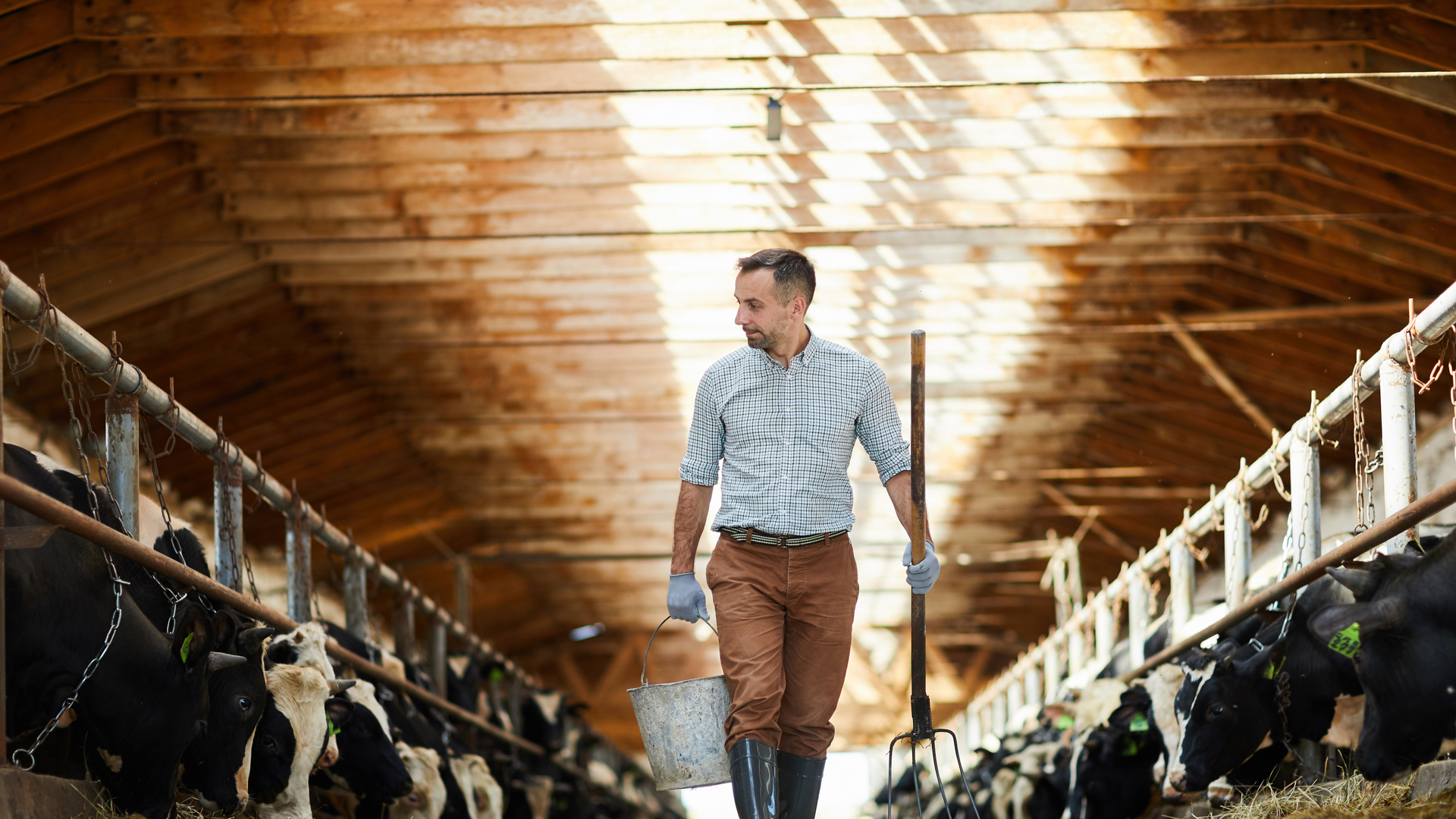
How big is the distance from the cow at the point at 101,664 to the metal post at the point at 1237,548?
16.5 feet

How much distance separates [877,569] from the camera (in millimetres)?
21828

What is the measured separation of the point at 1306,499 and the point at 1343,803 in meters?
2.26

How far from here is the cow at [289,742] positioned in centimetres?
599

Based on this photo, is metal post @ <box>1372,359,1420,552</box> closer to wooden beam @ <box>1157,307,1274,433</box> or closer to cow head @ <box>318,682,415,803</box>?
cow head @ <box>318,682,415,803</box>

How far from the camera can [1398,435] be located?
19.0ft

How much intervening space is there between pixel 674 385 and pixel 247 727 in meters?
10.3

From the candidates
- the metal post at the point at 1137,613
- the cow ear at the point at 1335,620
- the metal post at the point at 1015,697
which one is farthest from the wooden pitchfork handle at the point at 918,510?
the metal post at the point at 1015,697

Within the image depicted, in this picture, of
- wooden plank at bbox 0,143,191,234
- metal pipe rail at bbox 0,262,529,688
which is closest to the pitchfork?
metal pipe rail at bbox 0,262,529,688

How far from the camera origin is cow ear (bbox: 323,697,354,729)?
23.7ft

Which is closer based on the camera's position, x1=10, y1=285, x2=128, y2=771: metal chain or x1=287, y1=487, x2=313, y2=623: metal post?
x1=10, y1=285, x2=128, y2=771: metal chain

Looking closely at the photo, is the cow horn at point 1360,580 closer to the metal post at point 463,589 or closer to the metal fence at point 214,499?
the metal fence at point 214,499

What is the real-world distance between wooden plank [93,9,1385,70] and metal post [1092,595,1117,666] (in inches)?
213

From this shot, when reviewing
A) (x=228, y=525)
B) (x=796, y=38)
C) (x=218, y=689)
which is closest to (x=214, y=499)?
(x=228, y=525)

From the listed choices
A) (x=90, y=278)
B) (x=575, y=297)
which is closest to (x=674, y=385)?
(x=575, y=297)
